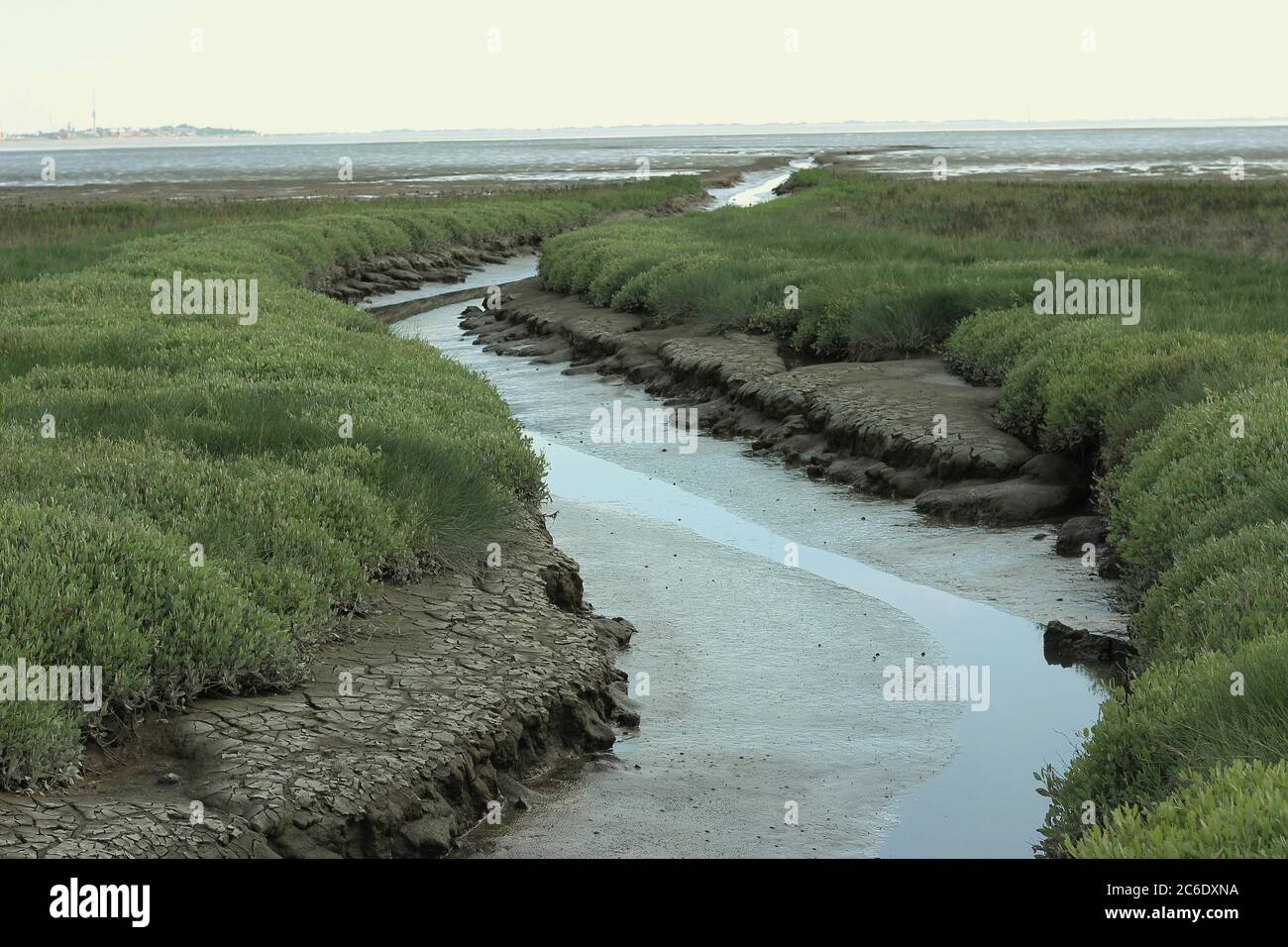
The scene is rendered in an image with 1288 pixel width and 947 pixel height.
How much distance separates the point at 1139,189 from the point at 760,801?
48.3m

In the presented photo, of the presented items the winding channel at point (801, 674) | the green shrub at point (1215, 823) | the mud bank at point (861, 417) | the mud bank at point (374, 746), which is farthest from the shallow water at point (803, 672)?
the green shrub at point (1215, 823)

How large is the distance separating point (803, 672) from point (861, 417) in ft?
25.7

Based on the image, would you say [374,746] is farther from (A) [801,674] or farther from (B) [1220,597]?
(B) [1220,597]

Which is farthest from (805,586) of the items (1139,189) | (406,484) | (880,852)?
(1139,189)

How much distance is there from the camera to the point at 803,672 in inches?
385

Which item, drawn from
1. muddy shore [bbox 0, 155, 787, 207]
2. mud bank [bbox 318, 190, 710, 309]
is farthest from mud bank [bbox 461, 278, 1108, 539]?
muddy shore [bbox 0, 155, 787, 207]

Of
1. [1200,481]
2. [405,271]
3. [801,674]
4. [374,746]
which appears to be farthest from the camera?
[405,271]

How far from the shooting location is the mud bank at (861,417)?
47.3 ft

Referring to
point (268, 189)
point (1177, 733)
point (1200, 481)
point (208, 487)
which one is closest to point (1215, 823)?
point (1177, 733)

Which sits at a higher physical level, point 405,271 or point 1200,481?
point 405,271

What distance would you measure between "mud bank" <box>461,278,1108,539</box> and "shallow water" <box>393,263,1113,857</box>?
22.4 inches

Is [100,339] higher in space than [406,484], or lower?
higher

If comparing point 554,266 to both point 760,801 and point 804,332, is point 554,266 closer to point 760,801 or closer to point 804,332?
point 804,332
